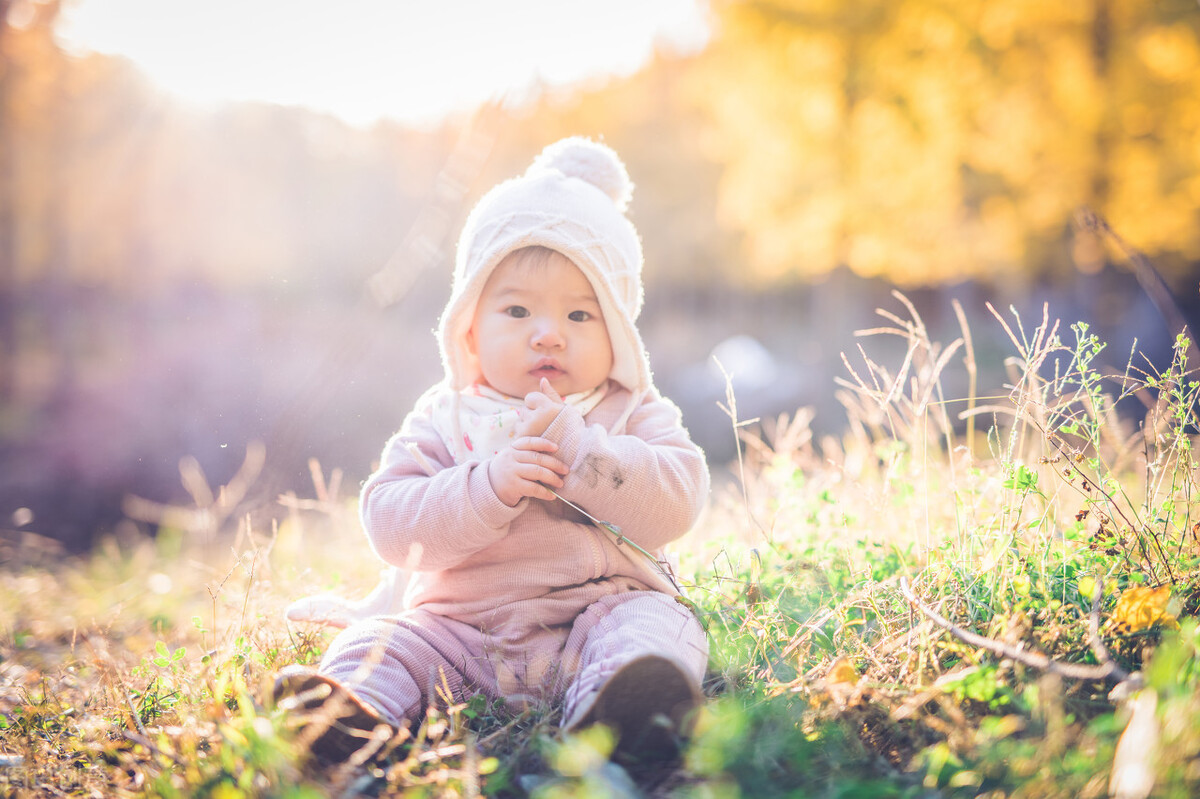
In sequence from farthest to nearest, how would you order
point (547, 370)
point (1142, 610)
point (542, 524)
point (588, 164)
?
1. point (588, 164)
2. point (547, 370)
3. point (542, 524)
4. point (1142, 610)

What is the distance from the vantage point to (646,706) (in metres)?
1.47

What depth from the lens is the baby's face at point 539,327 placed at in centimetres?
211

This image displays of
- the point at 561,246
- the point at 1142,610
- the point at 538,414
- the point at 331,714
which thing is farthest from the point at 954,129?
the point at 331,714

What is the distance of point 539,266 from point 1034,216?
1062cm

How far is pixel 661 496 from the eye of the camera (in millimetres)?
1964

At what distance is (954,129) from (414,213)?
23.4 feet

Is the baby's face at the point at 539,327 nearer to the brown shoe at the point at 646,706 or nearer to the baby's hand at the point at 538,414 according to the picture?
the baby's hand at the point at 538,414

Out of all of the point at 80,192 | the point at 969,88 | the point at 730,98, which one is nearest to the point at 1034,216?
the point at 969,88

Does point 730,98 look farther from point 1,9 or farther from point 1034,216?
point 1,9

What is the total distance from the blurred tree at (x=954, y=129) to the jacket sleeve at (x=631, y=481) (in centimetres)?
962

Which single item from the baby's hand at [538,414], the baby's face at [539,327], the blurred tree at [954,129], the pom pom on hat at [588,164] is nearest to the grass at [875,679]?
the baby's hand at [538,414]

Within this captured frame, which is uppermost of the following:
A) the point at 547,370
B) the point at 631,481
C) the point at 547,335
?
the point at 547,335

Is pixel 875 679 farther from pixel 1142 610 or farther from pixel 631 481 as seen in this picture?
pixel 631 481

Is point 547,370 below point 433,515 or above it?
above
